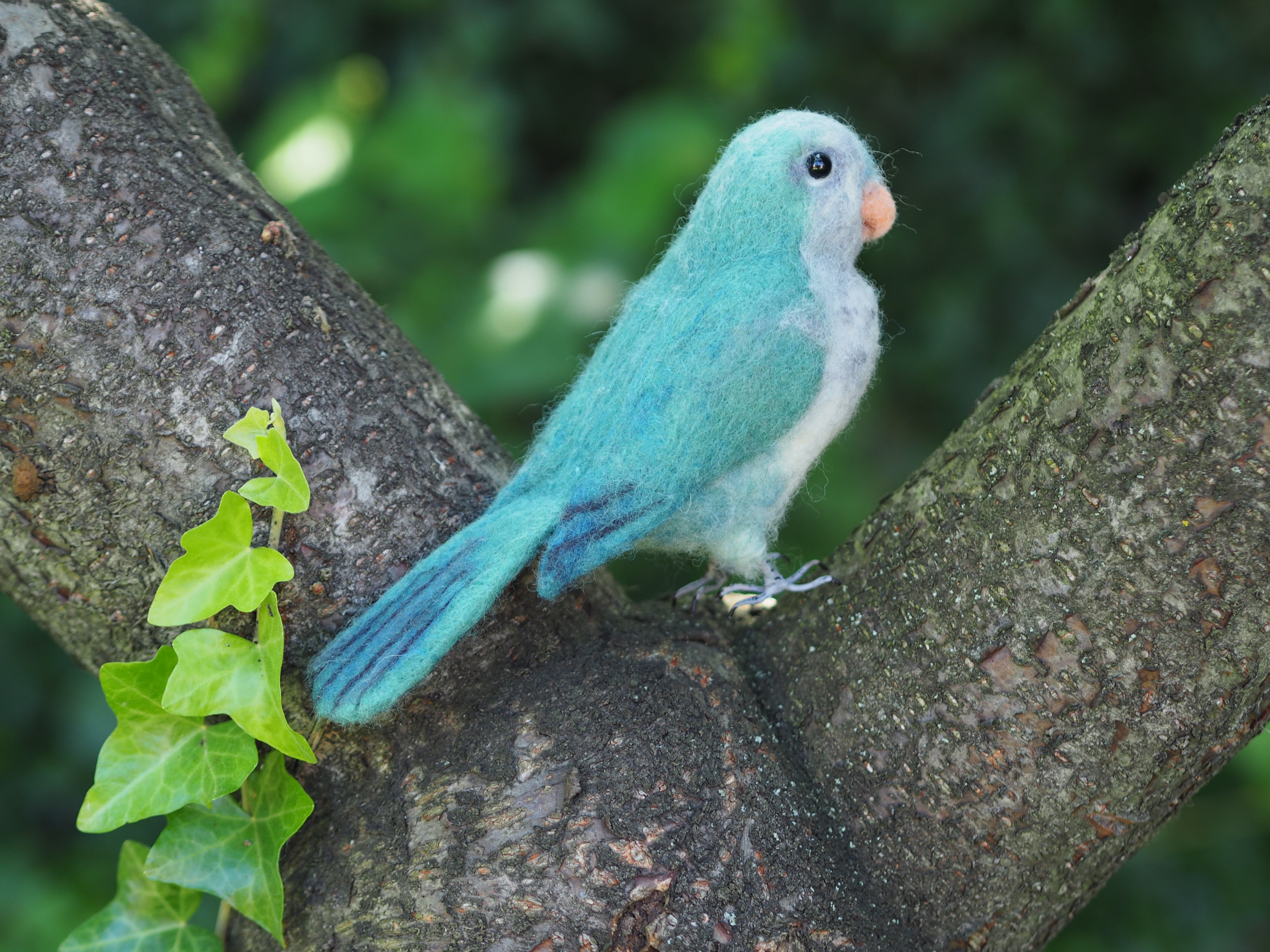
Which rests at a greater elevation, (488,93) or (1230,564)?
(488,93)

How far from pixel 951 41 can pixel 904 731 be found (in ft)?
7.84

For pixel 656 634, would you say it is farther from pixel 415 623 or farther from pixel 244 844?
pixel 244 844

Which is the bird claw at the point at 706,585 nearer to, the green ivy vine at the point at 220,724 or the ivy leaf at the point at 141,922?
the green ivy vine at the point at 220,724

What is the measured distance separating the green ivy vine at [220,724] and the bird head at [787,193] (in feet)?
1.90

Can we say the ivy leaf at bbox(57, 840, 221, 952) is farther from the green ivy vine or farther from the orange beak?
the orange beak

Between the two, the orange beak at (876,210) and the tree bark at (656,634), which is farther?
the orange beak at (876,210)

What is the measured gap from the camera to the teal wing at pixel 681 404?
1.11 meters

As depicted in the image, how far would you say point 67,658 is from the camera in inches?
95.3

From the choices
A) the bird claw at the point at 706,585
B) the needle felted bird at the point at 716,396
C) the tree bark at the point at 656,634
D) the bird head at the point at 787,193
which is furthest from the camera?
the bird claw at the point at 706,585

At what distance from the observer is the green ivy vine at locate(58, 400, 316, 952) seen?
94cm

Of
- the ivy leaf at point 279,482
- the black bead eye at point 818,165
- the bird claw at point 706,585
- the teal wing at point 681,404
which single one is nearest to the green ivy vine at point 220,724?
the ivy leaf at point 279,482

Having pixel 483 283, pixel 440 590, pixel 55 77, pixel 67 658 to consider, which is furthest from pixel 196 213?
pixel 67 658

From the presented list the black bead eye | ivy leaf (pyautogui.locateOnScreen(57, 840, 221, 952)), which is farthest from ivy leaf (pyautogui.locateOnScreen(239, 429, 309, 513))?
the black bead eye

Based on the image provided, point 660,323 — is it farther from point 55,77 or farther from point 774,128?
point 55,77
